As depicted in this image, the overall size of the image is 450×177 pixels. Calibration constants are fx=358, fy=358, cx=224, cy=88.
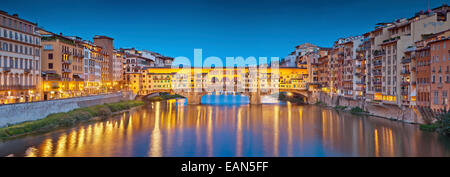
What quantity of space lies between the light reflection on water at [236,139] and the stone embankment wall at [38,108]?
272 cm

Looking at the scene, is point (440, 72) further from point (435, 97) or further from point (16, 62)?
point (16, 62)

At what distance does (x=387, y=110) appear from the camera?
32.2 metres

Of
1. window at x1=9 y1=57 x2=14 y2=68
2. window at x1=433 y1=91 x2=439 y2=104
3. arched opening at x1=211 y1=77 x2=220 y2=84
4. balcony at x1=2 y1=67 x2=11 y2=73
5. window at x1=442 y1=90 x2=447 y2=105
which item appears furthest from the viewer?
arched opening at x1=211 y1=77 x2=220 y2=84

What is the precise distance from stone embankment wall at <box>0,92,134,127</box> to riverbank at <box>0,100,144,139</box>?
1.71 feet

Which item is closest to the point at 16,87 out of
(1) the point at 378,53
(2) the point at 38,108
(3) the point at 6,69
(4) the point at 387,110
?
(3) the point at 6,69

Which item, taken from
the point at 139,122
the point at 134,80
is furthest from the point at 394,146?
the point at 134,80

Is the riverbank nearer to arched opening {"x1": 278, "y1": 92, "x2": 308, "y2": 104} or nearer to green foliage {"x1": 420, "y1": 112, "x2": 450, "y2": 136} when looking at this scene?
green foliage {"x1": 420, "y1": 112, "x2": 450, "y2": 136}

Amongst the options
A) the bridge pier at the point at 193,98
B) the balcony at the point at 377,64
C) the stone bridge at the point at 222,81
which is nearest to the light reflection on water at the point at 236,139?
the balcony at the point at 377,64

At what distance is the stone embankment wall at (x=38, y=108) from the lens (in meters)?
24.1

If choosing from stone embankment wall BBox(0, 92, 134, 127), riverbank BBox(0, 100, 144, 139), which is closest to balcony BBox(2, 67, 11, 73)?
stone embankment wall BBox(0, 92, 134, 127)

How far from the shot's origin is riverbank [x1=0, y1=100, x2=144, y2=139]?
76.8 feet

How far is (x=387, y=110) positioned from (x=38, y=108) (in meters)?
29.5

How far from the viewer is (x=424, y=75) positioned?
25594 mm

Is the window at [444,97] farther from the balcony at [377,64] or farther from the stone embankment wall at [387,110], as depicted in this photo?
the balcony at [377,64]
